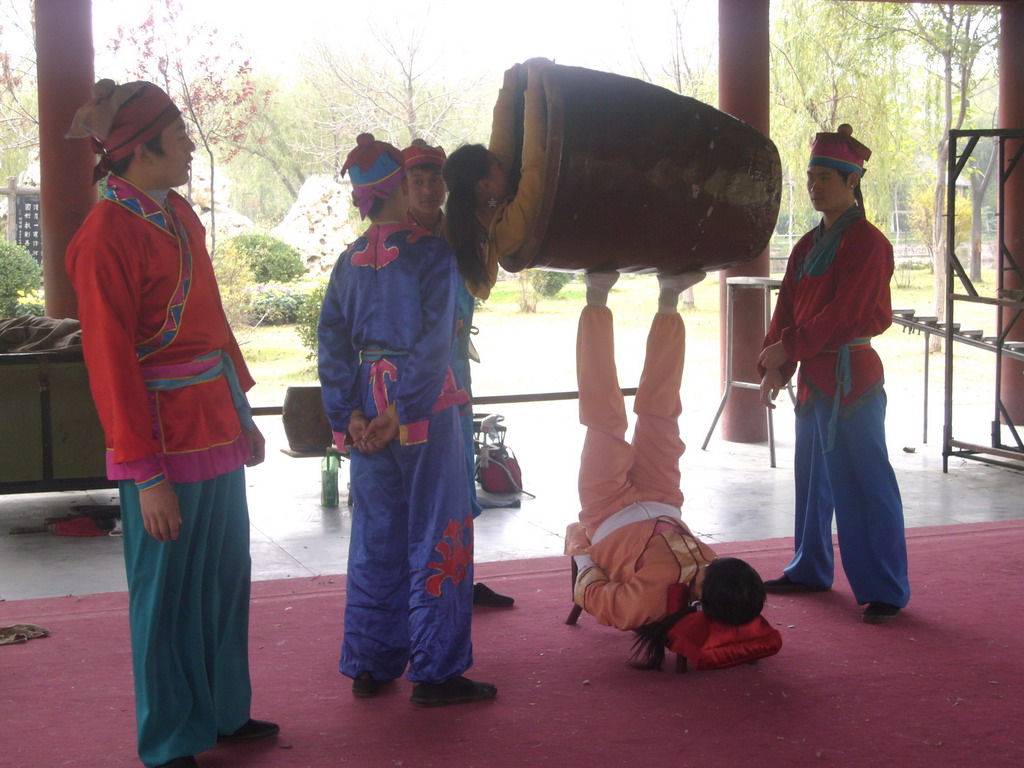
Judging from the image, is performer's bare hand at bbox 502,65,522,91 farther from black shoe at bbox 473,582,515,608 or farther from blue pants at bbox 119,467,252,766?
black shoe at bbox 473,582,515,608

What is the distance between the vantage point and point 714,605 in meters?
2.86

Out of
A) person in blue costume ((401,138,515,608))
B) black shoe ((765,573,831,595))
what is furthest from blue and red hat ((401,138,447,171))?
black shoe ((765,573,831,595))

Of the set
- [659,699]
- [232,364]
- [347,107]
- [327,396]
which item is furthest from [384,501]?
[347,107]

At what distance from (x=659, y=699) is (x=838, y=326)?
1.34 m

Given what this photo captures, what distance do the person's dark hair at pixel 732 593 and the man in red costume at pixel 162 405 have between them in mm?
1224

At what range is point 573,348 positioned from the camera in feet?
46.7

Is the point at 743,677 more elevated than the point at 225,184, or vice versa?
the point at 225,184

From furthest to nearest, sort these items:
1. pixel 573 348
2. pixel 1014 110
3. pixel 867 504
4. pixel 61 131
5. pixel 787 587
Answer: pixel 573 348
pixel 1014 110
pixel 61 131
pixel 787 587
pixel 867 504

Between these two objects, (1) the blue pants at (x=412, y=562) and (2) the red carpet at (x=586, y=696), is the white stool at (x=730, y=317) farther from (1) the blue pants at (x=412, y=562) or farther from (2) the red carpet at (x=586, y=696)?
(1) the blue pants at (x=412, y=562)

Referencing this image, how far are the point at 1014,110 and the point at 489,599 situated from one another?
18.0 ft

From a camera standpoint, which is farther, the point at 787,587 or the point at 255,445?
the point at 787,587

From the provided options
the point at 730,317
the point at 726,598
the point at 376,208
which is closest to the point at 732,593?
the point at 726,598

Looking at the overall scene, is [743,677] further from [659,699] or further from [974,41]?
[974,41]

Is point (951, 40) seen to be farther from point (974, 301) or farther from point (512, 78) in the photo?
point (512, 78)
